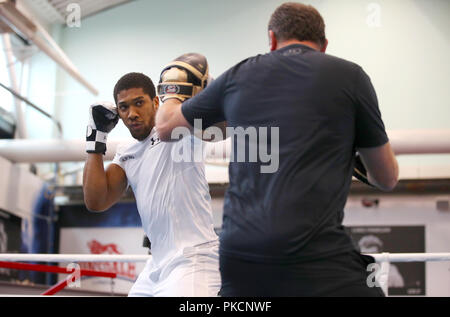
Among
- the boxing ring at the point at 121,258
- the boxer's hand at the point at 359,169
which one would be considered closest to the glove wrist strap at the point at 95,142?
the boxing ring at the point at 121,258

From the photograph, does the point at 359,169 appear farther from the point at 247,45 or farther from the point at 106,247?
the point at 106,247

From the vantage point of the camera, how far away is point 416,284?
8953 millimetres

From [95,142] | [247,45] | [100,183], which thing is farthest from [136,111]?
[247,45]

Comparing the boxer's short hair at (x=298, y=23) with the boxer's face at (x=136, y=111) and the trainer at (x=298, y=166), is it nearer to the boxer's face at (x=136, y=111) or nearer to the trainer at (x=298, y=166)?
the trainer at (x=298, y=166)

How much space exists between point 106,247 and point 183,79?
28.0 feet

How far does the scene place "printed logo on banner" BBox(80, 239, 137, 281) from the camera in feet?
32.6

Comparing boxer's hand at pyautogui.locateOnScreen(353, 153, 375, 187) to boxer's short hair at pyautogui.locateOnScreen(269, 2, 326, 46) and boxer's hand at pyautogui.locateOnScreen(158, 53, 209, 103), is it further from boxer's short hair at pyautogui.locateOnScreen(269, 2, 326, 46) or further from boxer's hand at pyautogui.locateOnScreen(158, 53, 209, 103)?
boxer's hand at pyautogui.locateOnScreen(158, 53, 209, 103)

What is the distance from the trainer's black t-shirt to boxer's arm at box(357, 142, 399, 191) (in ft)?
0.10

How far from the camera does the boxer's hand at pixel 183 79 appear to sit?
211cm

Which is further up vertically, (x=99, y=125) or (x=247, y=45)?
(x=247, y=45)

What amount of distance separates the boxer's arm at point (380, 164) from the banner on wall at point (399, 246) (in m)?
7.37

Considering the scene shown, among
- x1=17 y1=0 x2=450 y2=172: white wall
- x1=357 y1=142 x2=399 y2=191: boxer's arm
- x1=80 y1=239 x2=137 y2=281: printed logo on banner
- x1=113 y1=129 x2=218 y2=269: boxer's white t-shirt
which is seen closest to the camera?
x1=357 y1=142 x2=399 y2=191: boxer's arm

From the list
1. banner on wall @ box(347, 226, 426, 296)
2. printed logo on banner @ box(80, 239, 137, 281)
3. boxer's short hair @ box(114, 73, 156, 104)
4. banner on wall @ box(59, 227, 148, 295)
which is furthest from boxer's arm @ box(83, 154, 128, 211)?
printed logo on banner @ box(80, 239, 137, 281)

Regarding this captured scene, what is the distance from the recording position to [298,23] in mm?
1803
